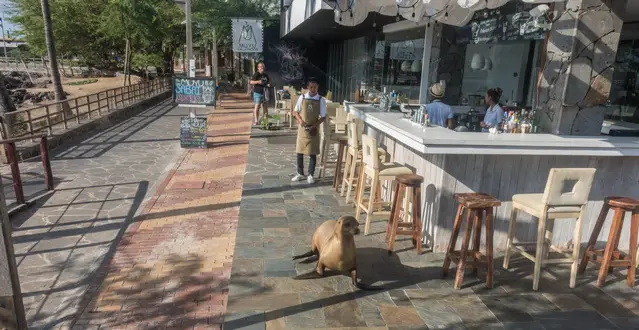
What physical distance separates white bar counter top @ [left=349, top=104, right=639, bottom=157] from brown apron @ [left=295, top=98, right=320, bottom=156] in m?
2.57

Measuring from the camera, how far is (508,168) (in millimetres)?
4391

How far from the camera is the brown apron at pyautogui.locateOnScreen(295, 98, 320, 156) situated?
671cm

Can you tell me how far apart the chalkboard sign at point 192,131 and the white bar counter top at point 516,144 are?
6.93 meters

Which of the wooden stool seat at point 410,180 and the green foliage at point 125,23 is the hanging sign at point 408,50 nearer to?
the wooden stool seat at point 410,180

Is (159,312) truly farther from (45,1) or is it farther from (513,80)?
(45,1)

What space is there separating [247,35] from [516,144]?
51.1 ft

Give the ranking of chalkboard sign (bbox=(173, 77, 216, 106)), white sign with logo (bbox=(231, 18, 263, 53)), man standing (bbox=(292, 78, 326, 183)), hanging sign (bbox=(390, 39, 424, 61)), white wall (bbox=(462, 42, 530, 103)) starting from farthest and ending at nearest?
white sign with logo (bbox=(231, 18, 263, 53)), hanging sign (bbox=(390, 39, 424, 61)), chalkboard sign (bbox=(173, 77, 216, 106)), white wall (bbox=(462, 42, 530, 103)), man standing (bbox=(292, 78, 326, 183))

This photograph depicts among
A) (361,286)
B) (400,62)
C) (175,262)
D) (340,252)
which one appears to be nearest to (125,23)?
(400,62)

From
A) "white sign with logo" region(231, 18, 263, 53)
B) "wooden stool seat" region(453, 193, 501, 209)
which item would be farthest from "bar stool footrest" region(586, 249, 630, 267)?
"white sign with logo" region(231, 18, 263, 53)

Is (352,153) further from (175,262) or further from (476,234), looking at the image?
(175,262)

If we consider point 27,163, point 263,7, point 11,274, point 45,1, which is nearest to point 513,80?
point 11,274

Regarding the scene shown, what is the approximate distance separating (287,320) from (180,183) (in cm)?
482

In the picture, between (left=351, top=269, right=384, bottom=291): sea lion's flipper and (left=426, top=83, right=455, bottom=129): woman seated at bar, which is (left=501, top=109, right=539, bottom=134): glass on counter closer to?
(left=426, top=83, right=455, bottom=129): woman seated at bar

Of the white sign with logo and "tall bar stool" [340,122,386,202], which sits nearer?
"tall bar stool" [340,122,386,202]
